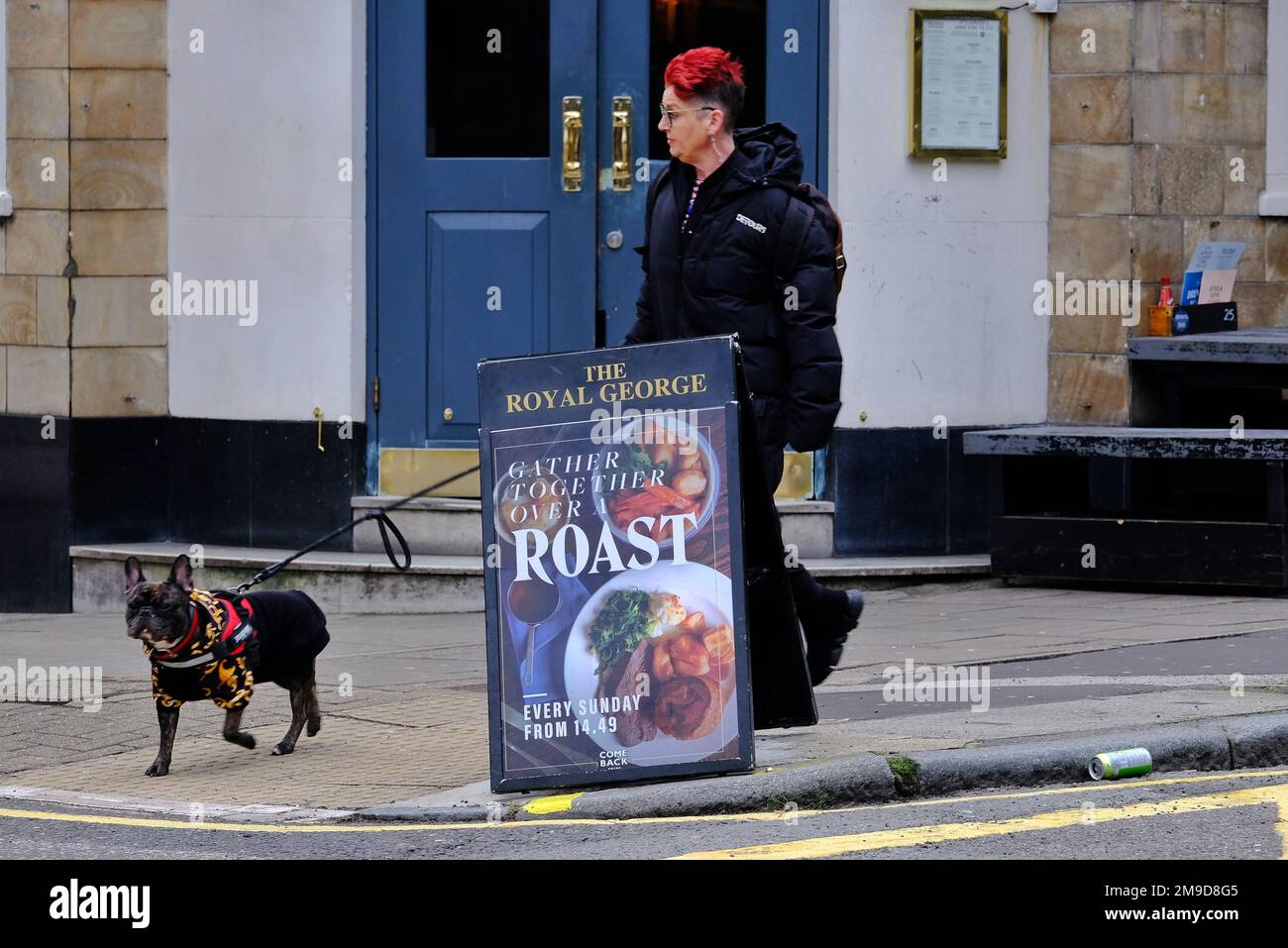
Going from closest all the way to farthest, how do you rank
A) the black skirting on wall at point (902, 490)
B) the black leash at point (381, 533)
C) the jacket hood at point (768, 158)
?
the jacket hood at point (768, 158) → the black leash at point (381, 533) → the black skirting on wall at point (902, 490)

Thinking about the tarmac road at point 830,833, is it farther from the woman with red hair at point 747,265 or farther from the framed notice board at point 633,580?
the woman with red hair at point 747,265

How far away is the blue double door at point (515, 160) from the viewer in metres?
11.3

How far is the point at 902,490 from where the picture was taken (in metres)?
11.4

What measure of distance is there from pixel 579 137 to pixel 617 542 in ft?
17.3

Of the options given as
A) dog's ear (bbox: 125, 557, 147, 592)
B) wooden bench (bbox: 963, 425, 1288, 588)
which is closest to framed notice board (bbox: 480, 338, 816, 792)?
dog's ear (bbox: 125, 557, 147, 592)

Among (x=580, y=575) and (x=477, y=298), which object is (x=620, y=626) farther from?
(x=477, y=298)

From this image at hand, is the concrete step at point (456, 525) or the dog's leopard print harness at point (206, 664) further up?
the concrete step at point (456, 525)

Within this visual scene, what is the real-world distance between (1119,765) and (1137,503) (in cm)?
514

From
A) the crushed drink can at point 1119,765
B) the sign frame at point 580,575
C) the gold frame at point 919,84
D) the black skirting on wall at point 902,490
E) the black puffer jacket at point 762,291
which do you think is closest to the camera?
the sign frame at point 580,575

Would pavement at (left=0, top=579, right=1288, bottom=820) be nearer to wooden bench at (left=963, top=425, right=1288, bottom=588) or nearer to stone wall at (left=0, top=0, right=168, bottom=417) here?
wooden bench at (left=963, top=425, right=1288, bottom=588)

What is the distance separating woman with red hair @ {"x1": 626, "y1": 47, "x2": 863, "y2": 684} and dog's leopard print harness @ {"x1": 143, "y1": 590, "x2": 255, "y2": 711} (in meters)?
1.81

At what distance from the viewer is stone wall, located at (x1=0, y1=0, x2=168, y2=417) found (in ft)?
38.1

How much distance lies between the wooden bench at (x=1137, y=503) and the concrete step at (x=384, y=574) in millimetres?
499

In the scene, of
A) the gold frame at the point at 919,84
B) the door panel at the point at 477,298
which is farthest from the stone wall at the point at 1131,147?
the door panel at the point at 477,298
